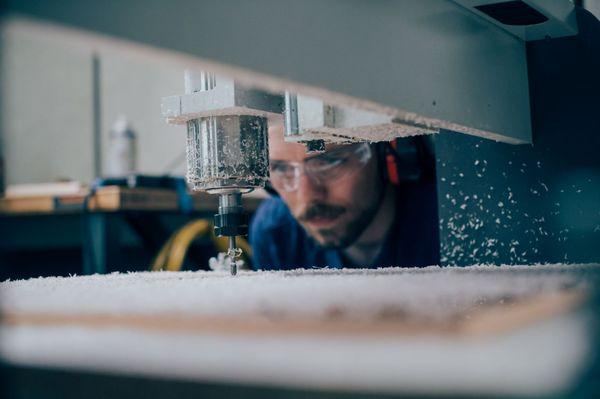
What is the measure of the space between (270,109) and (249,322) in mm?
403

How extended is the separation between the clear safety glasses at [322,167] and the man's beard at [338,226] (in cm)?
7

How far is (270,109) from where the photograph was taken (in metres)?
0.69

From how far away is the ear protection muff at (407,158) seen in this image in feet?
4.43

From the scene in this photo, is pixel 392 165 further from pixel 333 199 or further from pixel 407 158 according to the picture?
pixel 333 199

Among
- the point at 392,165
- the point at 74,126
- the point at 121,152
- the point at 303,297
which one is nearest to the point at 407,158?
the point at 392,165

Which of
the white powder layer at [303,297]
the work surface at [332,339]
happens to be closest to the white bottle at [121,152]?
the white powder layer at [303,297]

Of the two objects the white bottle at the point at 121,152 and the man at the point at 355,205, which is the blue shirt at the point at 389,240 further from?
the white bottle at the point at 121,152

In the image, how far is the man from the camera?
59.6 inches

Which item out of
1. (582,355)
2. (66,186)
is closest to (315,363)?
(582,355)

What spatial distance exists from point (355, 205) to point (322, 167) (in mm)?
139

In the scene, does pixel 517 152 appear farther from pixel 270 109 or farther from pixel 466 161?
pixel 270 109

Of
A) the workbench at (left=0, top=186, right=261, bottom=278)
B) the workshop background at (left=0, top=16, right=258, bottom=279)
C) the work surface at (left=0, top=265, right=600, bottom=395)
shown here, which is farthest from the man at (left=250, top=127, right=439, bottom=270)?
the workshop background at (left=0, top=16, right=258, bottom=279)

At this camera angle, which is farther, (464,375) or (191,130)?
(191,130)

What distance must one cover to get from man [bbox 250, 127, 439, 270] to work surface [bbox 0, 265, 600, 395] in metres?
1.01
